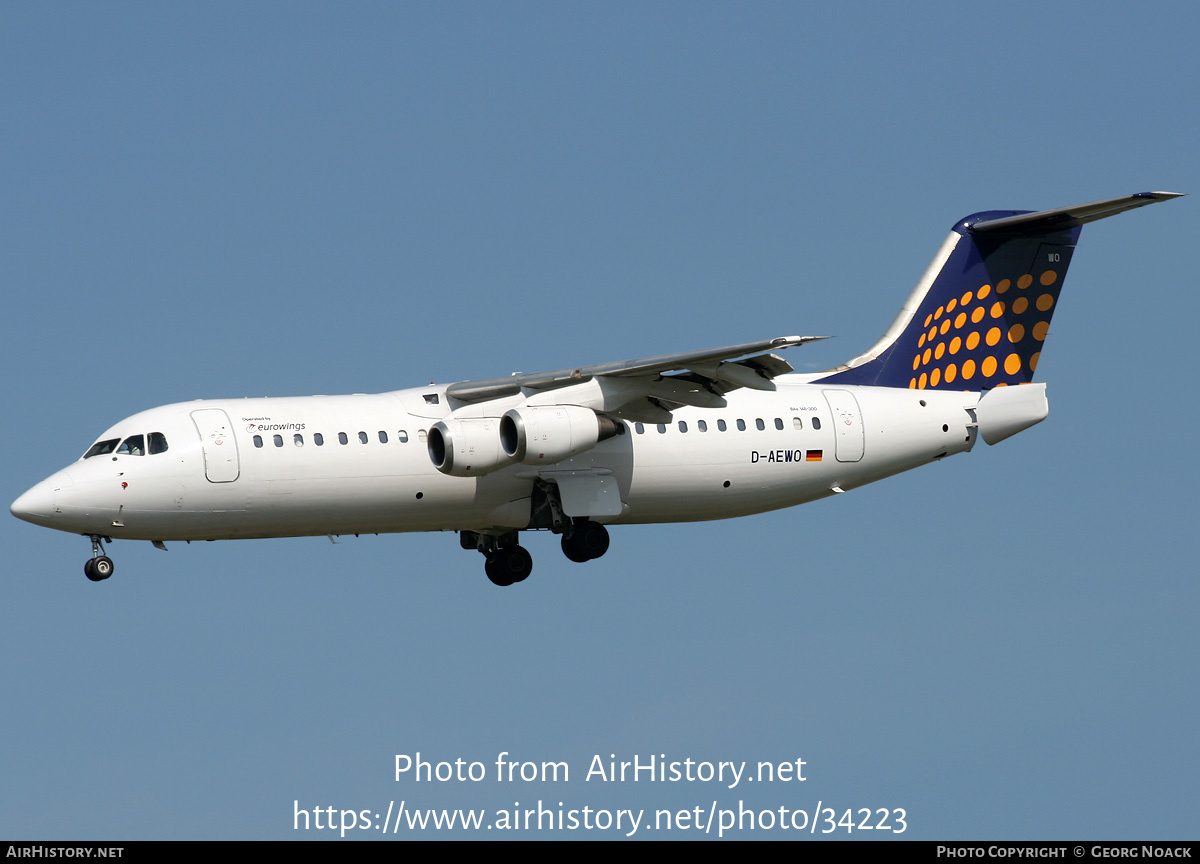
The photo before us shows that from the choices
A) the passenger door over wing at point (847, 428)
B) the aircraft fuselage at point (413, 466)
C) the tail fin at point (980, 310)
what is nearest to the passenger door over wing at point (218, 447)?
the aircraft fuselage at point (413, 466)

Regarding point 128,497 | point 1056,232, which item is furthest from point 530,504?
point 1056,232

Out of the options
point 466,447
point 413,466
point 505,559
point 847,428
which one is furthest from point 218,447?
point 847,428

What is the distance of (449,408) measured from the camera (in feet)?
90.4

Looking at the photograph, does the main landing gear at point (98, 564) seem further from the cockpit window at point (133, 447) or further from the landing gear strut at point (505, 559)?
the landing gear strut at point (505, 559)

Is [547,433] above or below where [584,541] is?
above

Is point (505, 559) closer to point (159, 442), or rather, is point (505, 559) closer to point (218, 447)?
point (218, 447)

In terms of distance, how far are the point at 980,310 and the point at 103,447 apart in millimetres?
14476

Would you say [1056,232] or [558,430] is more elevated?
[1056,232]

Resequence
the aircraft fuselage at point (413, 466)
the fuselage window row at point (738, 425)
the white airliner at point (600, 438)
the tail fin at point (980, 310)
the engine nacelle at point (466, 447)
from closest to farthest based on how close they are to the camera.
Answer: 1. the aircraft fuselage at point (413, 466)
2. the white airliner at point (600, 438)
3. the engine nacelle at point (466, 447)
4. the fuselage window row at point (738, 425)
5. the tail fin at point (980, 310)

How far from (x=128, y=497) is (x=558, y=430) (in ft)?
19.9

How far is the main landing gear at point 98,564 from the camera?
2614cm

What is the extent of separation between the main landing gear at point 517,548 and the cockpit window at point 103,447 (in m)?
5.77

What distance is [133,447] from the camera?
26234 mm

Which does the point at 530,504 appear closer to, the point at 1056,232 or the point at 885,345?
the point at 885,345
